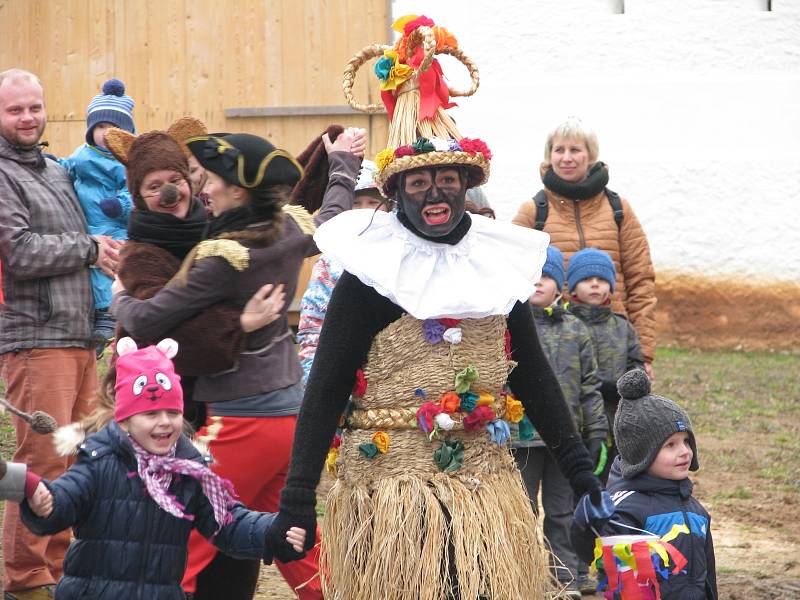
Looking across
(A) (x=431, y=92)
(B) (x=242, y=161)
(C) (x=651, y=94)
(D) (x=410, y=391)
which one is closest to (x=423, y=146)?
(A) (x=431, y=92)

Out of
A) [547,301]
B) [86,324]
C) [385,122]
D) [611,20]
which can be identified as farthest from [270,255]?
[611,20]

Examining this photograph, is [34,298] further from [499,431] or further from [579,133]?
[579,133]

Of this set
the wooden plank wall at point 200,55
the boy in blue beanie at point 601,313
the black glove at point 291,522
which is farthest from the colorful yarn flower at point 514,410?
the wooden plank wall at point 200,55

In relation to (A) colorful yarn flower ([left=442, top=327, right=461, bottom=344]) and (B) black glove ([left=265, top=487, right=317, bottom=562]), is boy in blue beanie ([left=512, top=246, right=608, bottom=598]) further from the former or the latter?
(B) black glove ([left=265, top=487, right=317, bottom=562])

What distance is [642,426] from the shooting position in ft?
13.2

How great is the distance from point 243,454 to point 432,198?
103cm

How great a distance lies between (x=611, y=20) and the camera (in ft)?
35.2

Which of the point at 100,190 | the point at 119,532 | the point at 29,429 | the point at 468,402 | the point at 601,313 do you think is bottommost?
the point at 119,532

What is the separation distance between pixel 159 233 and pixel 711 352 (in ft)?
26.1

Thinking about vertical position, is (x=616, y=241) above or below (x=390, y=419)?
above

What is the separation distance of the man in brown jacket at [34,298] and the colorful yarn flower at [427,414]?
75.6 inches

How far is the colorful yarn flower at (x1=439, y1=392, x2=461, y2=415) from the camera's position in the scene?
3541 mm

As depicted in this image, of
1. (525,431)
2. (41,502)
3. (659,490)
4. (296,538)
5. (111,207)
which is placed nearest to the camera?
(41,502)

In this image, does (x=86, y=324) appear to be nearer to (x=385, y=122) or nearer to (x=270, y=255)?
(x=270, y=255)
